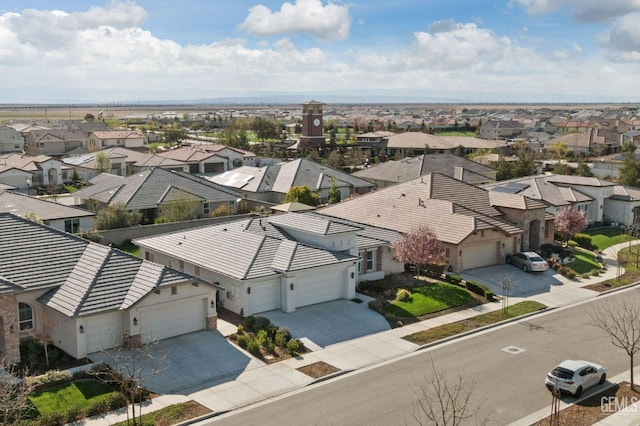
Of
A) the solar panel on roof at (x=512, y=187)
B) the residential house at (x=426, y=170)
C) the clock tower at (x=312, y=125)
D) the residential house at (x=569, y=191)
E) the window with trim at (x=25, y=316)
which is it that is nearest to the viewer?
the window with trim at (x=25, y=316)

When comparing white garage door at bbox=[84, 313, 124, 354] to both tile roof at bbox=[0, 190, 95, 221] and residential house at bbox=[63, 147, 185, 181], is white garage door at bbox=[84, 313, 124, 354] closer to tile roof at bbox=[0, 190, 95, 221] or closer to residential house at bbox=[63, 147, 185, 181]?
tile roof at bbox=[0, 190, 95, 221]

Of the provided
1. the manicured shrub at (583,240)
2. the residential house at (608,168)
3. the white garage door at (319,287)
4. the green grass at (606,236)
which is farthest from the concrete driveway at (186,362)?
the residential house at (608,168)

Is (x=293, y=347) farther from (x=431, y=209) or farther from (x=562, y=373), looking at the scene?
(x=431, y=209)

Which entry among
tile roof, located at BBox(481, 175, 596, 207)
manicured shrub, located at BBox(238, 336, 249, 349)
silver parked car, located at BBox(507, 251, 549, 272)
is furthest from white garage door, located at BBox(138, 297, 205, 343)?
tile roof, located at BBox(481, 175, 596, 207)

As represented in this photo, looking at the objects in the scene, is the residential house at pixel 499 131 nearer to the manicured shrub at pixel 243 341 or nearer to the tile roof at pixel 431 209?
the tile roof at pixel 431 209

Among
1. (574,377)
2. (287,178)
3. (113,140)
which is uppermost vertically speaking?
(113,140)

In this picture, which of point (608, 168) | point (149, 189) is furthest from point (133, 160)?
point (608, 168)
